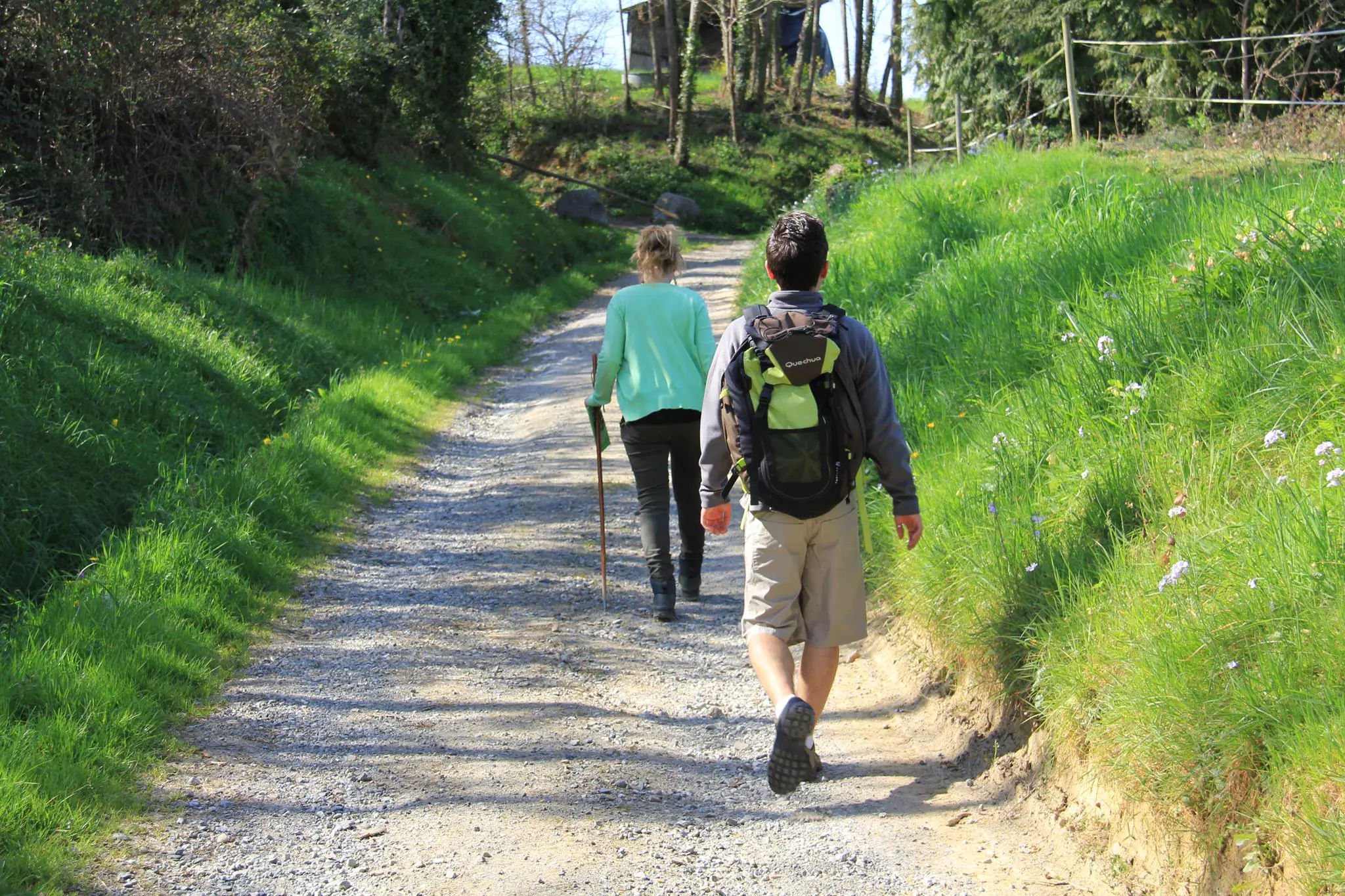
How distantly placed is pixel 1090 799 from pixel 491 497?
5552mm

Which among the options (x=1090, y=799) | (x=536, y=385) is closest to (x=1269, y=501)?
(x=1090, y=799)

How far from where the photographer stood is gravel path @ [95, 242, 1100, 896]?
3.66 metres

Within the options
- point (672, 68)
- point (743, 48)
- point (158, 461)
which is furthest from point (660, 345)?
point (743, 48)

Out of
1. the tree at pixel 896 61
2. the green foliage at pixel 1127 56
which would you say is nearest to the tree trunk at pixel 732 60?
the tree at pixel 896 61

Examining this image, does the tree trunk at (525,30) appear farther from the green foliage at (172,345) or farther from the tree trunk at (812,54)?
the green foliage at (172,345)

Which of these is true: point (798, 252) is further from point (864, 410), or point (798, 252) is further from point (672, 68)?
point (672, 68)

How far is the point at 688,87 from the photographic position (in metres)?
34.8

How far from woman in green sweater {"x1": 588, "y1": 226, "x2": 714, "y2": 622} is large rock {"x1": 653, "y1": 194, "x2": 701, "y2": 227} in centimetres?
2636

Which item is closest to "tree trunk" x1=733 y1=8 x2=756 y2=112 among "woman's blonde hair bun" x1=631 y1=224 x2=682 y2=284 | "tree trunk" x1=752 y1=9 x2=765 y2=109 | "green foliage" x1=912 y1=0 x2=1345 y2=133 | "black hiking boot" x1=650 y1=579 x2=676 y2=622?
"tree trunk" x1=752 y1=9 x2=765 y2=109

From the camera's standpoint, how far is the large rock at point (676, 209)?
32.2 meters

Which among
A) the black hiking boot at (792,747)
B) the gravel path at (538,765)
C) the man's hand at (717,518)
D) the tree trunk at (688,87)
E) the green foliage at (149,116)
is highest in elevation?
the tree trunk at (688,87)

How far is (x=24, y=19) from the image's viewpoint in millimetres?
10898

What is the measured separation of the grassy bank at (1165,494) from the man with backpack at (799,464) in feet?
2.53

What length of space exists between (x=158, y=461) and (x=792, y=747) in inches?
211
